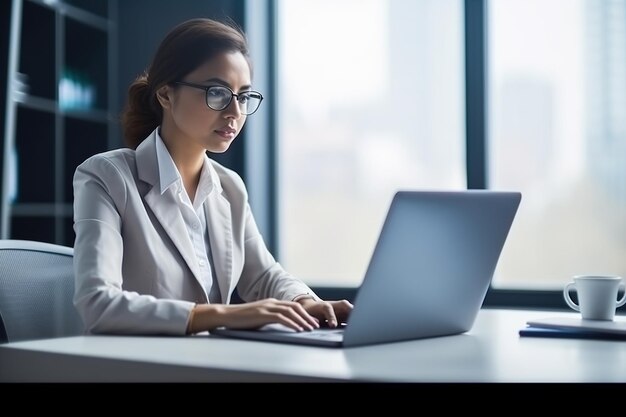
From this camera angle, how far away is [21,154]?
3.81 metres

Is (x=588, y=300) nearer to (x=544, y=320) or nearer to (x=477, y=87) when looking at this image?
(x=544, y=320)

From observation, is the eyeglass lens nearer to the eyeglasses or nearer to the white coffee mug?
the eyeglasses

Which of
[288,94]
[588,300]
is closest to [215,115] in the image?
[588,300]

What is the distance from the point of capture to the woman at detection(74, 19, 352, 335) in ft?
5.17

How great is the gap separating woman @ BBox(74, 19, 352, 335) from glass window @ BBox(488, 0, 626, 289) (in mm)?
1945

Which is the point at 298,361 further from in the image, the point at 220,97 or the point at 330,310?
the point at 220,97

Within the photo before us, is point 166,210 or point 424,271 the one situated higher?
point 166,210

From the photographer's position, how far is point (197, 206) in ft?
6.08

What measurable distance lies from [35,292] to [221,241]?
1.39 feet

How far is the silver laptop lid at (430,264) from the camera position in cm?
116

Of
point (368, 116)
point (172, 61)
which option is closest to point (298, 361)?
point (172, 61)

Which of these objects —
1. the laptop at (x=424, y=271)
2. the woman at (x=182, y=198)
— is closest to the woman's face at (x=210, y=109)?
the woman at (x=182, y=198)

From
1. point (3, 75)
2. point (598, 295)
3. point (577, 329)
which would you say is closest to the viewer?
point (577, 329)
